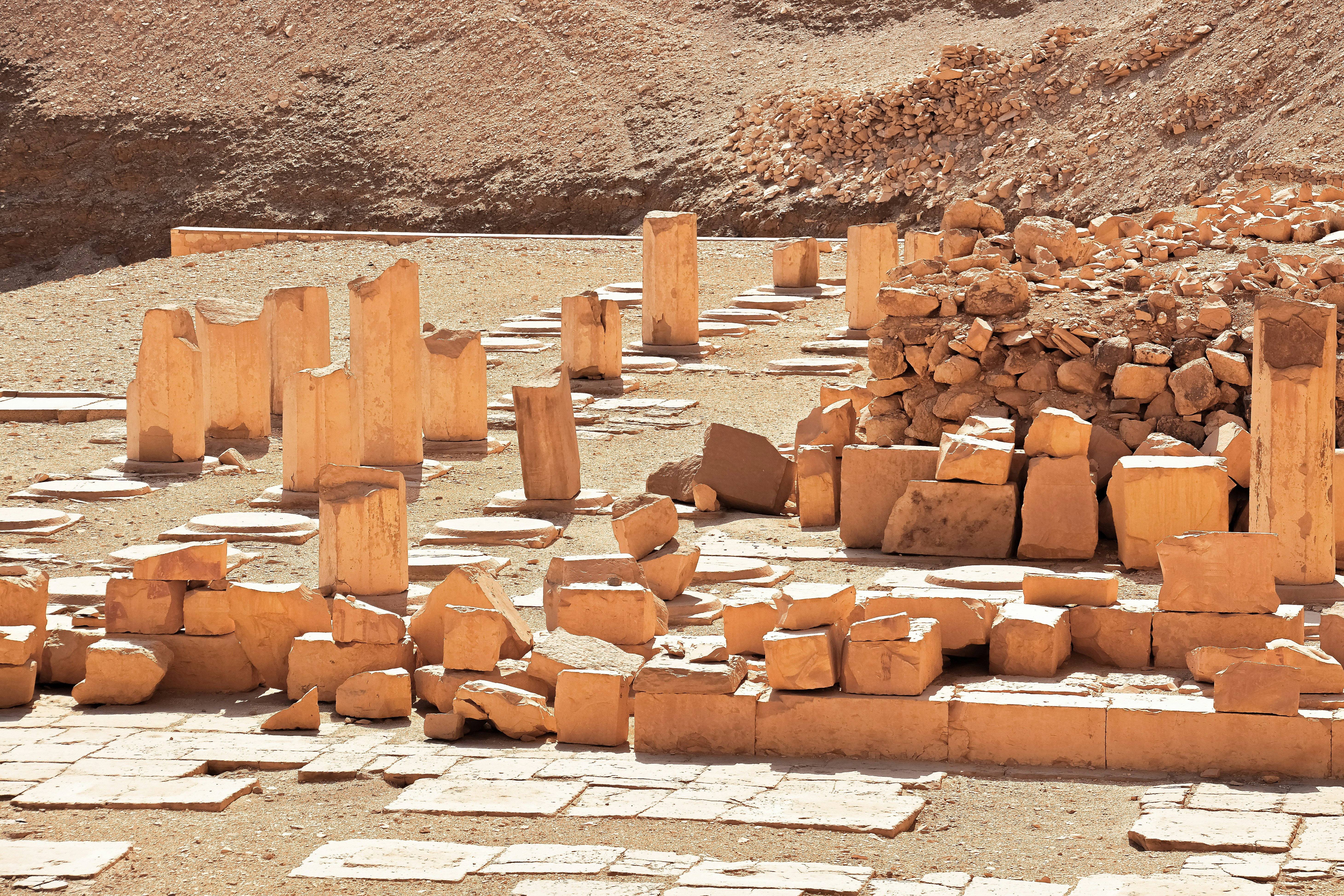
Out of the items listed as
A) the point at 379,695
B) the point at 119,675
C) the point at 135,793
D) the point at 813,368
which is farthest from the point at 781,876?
the point at 813,368

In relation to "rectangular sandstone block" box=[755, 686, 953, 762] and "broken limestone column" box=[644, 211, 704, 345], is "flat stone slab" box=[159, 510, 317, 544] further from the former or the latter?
"broken limestone column" box=[644, 211, 704, 345]

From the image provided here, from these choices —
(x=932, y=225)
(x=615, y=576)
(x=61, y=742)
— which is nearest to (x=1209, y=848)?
(x=615, y=576)

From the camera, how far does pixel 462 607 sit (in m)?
8.08

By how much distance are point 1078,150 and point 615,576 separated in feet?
72.4

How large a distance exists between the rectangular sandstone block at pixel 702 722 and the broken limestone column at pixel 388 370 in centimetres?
666

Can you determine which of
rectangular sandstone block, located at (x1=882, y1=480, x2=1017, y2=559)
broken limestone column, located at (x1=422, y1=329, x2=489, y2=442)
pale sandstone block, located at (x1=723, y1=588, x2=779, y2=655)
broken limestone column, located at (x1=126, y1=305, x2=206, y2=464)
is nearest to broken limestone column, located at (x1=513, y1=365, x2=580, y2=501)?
broken limestone column, located at (x1=422, y1=329, x2=489, y2=442)

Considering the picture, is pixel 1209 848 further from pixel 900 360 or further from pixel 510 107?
Result: pixel 510 107

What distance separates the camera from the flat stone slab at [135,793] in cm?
660

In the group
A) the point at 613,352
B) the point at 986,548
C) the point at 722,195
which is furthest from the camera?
the point at 722,195

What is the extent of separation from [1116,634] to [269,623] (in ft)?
12.8

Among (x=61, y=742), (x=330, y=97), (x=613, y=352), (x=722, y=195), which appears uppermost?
(x=330, y=97)

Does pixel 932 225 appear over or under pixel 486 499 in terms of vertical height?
over

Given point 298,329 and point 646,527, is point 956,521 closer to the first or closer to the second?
point 646,527

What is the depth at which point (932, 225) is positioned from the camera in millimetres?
29047
